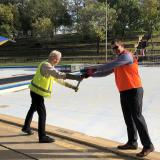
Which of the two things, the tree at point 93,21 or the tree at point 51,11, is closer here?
the tree at point 93,21

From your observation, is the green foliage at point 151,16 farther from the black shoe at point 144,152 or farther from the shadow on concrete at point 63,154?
the black shoe at point 144,152

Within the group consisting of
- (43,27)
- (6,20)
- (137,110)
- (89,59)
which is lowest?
(89,59)

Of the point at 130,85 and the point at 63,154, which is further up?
the point at 130,85

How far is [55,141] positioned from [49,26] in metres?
50.4

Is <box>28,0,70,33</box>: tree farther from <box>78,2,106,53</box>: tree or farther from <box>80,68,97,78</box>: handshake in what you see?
<box>80,68,97,78</box>: handshake

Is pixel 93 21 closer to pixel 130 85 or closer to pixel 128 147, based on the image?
pixel 128 147

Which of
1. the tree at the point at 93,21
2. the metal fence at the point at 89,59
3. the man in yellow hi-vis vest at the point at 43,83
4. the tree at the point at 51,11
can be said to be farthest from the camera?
the tree at the point at 51,11

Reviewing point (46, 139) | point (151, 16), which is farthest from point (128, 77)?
point (151, 16)

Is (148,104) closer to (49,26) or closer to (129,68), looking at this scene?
(129,68)

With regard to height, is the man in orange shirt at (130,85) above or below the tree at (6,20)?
below

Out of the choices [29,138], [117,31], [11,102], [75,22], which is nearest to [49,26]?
[75,22]

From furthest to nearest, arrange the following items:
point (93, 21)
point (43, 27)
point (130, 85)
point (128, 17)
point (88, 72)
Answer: point (128, 17), point (43, 27), point (93, 21), point (88, 72), point (130, 85)

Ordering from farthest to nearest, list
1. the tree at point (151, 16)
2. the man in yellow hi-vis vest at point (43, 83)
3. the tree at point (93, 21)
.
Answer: the tree at point (93, 21), the tree at point (151, 16), the man in yellow hi-vis vest at point (43, 83)

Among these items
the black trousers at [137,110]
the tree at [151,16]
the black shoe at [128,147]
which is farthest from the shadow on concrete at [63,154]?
the tree at [151,16]
